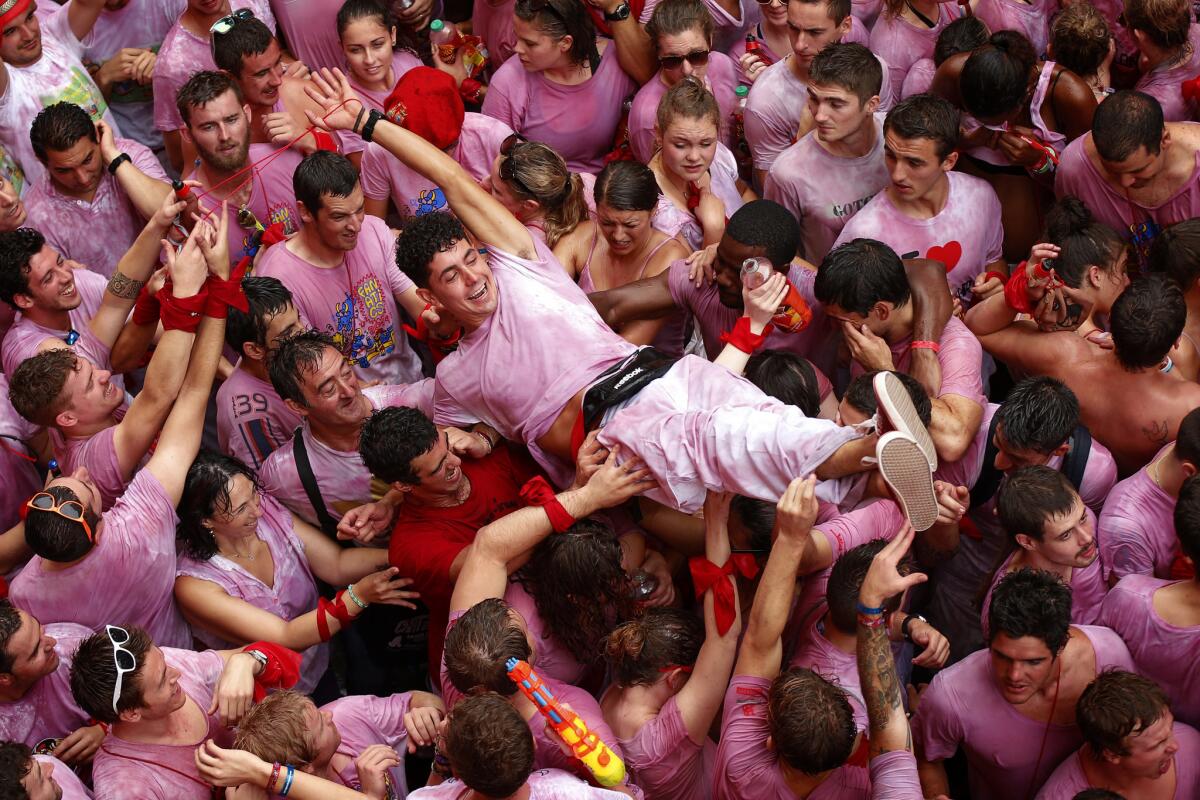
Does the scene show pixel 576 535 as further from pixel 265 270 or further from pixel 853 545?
pixel 265 270

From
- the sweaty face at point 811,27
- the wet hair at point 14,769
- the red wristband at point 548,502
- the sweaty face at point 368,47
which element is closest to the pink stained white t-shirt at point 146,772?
the wet hair at point 14,769

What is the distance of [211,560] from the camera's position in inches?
182

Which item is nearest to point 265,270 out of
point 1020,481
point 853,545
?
point 853,545

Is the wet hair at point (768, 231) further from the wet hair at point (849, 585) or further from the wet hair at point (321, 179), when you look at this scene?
the wet hair at point (321, 179)

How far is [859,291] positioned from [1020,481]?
925mm

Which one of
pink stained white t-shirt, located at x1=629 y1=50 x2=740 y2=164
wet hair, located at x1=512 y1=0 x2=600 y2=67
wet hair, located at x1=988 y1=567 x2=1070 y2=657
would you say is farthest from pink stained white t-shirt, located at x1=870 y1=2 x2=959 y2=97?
wet hair, located at x1=988 y1=567 x2=1070 y2=657

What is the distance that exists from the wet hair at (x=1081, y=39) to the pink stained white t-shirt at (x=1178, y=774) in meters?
2.94

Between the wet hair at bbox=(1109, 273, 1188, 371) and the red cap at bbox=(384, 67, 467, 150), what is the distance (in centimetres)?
287

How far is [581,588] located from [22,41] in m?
3.73

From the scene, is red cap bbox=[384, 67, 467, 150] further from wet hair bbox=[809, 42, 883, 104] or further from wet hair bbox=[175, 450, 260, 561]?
wet hair bbox=[175, 450, 260, 561]

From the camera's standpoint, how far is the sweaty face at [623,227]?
16.6 ft

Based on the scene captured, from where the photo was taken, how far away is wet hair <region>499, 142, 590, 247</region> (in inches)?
205

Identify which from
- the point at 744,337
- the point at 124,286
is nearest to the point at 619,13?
the point at 744,337

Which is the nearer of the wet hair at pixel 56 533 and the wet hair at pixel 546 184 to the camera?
the wet hair at pixel 56 533
